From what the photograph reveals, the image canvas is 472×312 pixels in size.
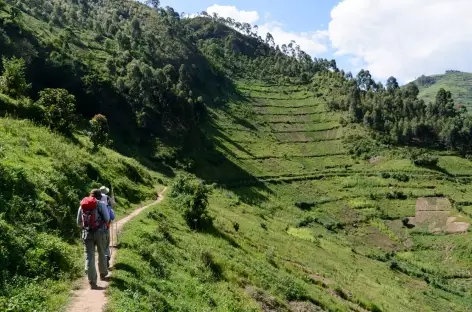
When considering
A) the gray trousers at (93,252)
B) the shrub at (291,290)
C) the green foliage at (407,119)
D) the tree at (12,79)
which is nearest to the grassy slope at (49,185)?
the gray trousers at (93,252)

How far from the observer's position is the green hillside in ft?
67.4

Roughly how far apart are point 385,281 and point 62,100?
4570 centimetres

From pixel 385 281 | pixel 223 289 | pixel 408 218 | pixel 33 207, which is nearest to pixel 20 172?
pixel 33 207

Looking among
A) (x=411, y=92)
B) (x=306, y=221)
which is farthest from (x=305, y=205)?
(x=411, y=92)

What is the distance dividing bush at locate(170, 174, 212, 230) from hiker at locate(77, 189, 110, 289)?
2382 centimetres

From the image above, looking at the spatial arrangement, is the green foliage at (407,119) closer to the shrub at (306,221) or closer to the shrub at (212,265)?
the shrub at (306,221)

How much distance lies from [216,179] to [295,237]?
4535 cm

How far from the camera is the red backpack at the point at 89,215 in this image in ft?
52.2

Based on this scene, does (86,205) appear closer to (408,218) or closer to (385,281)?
(385,281)

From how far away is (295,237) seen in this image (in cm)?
6300

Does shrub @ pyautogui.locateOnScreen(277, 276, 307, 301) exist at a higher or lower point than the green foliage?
lower

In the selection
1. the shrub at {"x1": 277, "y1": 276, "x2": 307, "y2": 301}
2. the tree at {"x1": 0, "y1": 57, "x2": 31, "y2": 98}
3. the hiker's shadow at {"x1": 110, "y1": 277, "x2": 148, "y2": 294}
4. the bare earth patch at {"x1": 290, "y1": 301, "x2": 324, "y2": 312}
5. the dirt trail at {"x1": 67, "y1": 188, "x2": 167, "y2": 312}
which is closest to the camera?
the dirt trail at {"x1": 67, "y1": 188, "x2": 167, "y2": 312}

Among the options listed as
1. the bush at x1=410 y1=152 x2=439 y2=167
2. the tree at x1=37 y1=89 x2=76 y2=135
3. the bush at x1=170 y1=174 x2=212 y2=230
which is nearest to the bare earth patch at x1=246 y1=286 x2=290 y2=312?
the bush at x1=170 y1=174 x2=212 y2=230

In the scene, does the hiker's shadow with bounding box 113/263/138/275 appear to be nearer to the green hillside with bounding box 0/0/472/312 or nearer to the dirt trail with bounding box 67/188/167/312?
the green hillside with bounding box 0/0/472/312
